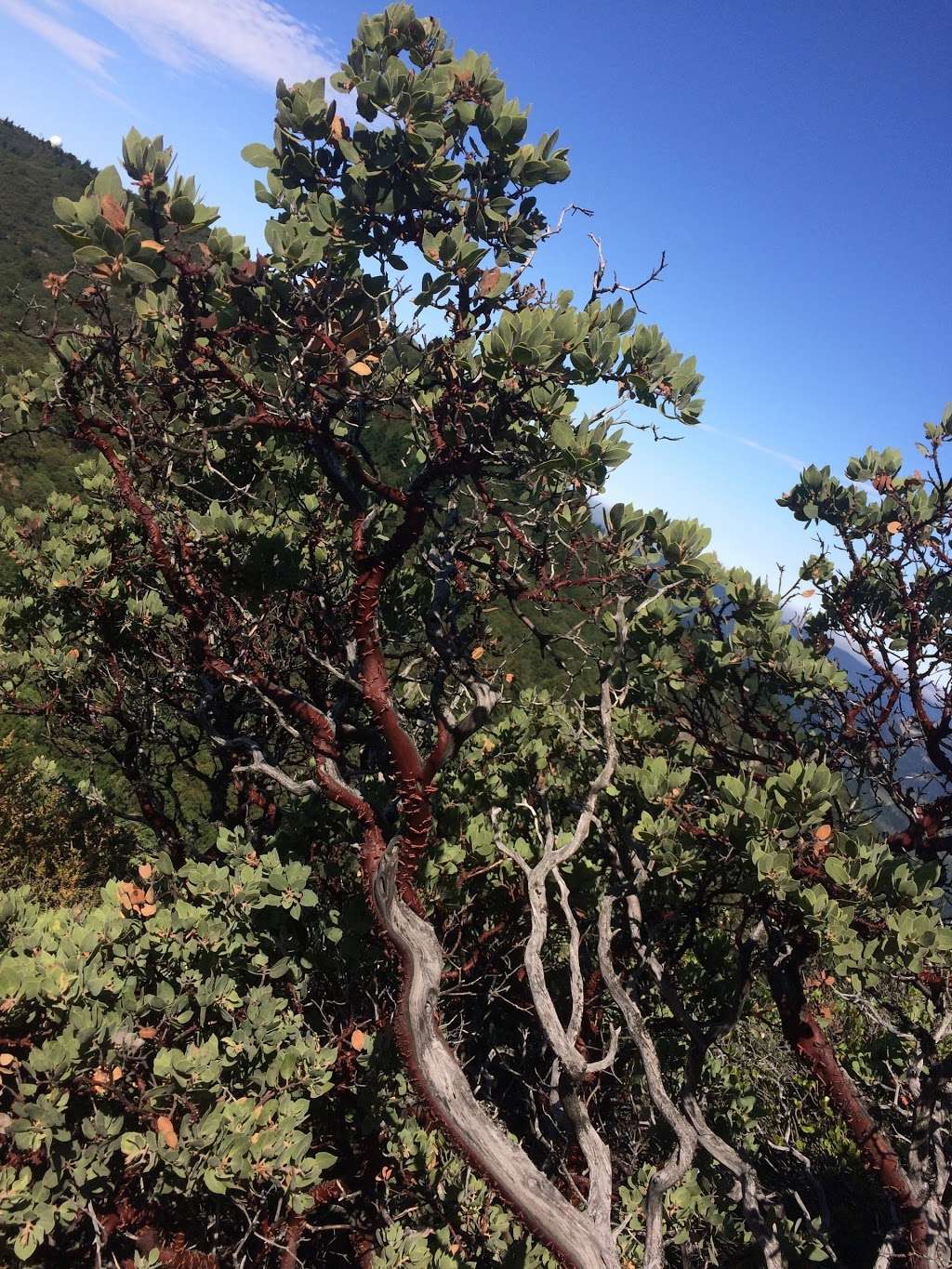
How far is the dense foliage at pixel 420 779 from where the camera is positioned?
11.4 feet

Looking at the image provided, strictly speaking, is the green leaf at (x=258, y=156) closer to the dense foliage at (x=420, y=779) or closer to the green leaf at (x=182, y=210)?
the dense foliage at (x=420, y=779)

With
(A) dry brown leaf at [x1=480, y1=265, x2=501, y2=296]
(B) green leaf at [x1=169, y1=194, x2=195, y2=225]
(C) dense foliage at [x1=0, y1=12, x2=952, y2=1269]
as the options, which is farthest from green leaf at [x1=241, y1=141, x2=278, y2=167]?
(A) dry brown leaf at [x1=480, y1=265, x2=501, y2=296]

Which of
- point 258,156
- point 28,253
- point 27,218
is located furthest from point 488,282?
point 27,218

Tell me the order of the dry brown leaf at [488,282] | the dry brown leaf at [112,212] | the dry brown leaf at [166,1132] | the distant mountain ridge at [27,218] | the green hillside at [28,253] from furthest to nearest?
1. the distant mountain ridge at [27,218]
2. the green hillside at [28,253]
3. the dry brown leaf at [488,282]
4. the dry brown leaf at [112,212]
5. the dry brown leaf at [166,1132]

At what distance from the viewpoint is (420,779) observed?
4.36m

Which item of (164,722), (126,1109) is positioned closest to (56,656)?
(164,722)

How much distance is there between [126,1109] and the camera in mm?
3090

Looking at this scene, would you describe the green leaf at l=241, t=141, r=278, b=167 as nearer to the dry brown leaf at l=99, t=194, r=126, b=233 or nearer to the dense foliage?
the dense foliage

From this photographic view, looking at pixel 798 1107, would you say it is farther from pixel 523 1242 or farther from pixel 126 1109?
pixel 126 1109

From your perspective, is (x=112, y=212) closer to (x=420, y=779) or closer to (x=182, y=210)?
(x=182, y=210)

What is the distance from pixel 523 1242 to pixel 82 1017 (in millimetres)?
3502

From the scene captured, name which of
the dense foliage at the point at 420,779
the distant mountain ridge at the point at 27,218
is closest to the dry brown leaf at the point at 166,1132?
the dense foliage at the point at 420,779

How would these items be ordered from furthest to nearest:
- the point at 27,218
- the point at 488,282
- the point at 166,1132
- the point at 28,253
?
the point at 27,218 < the point at 28,253 < the point at 488,282 < the point at 166,1132

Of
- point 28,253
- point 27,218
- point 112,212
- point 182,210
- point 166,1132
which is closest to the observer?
point 166,1132
